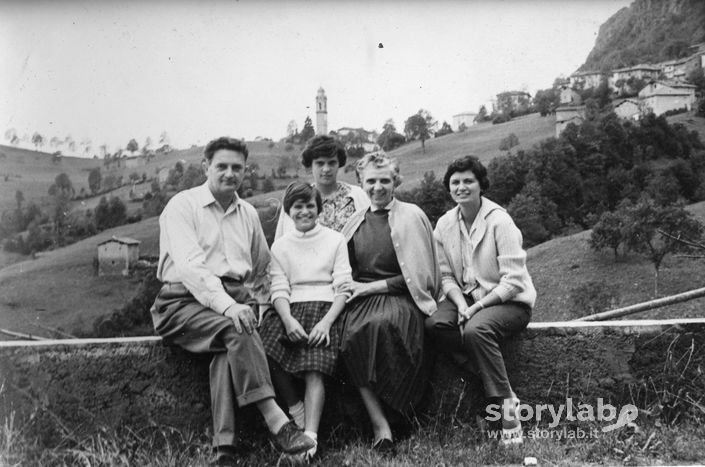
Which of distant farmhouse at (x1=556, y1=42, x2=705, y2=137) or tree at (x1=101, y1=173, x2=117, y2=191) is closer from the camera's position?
distant farmhouse at (x1=556, y1=42, x2=705, y2=137)

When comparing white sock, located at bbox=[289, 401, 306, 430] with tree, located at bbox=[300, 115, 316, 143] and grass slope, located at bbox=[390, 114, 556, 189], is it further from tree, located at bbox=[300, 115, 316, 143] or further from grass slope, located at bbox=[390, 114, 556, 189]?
tree, located at bbox=[300, 115, 316, 143]

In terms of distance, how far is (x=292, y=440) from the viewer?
2.70 meters

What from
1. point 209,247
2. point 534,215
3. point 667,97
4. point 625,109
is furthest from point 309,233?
point 625,109

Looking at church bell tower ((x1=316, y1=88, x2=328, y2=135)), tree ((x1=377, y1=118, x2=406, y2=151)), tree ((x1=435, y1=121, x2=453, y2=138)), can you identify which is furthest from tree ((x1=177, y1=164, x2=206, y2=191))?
tree ((x1=435, y1=121, x2=453, y2=138))

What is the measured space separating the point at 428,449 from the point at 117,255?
6439mm

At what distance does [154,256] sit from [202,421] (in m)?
5.10

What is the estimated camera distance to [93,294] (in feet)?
27.0

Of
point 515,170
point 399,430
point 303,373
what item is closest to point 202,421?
point 303,373

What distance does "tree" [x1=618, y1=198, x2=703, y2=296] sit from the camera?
7.63 metres

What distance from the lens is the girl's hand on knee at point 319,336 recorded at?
289 cm

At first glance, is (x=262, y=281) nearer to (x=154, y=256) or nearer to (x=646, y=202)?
(x=154, y=256)

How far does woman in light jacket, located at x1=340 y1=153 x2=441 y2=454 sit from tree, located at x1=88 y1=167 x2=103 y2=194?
198 inches

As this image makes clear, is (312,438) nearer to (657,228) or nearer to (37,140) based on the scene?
(37,140)

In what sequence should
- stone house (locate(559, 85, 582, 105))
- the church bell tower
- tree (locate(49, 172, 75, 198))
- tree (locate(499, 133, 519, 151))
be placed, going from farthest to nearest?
1. tree (locate(499, 133, 519, 151))
2. stone house (locate(559, 85, 582, 105))
3. tree (locate(49, 172, 75, 198))
4. the church bell tower
